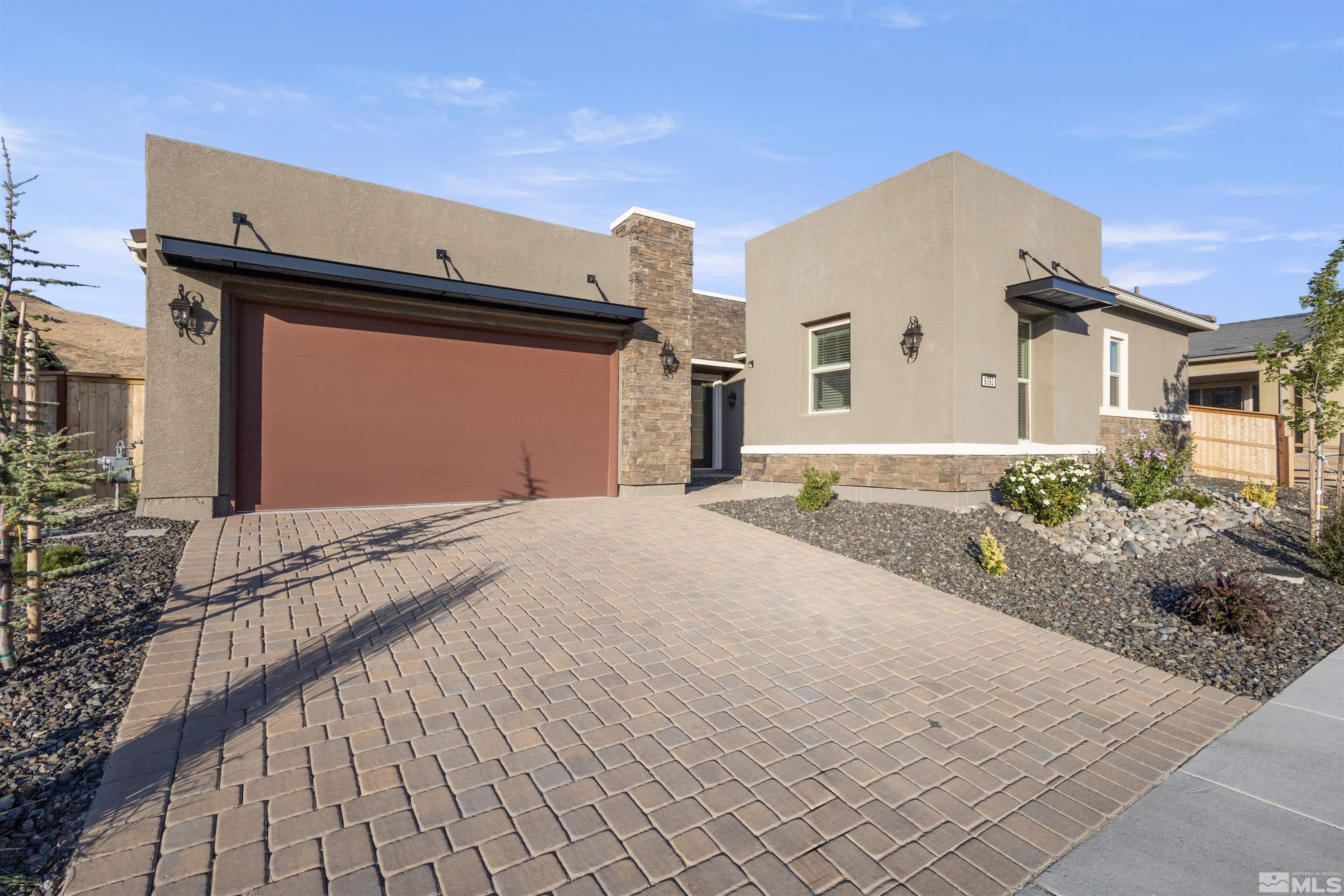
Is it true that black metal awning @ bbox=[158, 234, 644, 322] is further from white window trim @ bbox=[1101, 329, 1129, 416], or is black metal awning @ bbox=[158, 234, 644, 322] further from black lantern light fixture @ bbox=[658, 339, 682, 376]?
white window trim @ bbox=[1101, 329, 1129, 416]

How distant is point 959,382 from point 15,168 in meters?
9.20

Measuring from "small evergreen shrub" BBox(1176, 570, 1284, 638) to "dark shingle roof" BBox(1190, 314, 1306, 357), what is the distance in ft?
59.4

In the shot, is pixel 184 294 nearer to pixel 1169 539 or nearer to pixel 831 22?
pixel 831 22

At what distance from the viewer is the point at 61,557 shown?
4.63m

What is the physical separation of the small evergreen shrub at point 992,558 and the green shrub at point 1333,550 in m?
3.45

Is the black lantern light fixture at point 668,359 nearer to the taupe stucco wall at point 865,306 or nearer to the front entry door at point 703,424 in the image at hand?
the taupe stucco wall at point 865,306

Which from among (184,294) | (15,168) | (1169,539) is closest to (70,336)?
(184,294)

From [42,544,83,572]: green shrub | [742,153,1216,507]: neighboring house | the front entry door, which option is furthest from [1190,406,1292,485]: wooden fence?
[42,544,83,572]: green shrub

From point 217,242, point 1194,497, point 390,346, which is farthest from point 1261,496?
point 217,242

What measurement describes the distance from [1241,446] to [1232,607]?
11.3 m

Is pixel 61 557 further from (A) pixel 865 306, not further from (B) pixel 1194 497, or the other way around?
(B) pixel 1194 497

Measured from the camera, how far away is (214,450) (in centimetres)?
725

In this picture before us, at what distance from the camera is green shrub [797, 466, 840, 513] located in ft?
27.3
